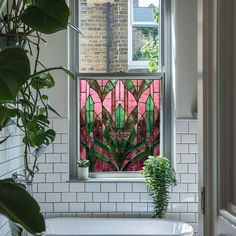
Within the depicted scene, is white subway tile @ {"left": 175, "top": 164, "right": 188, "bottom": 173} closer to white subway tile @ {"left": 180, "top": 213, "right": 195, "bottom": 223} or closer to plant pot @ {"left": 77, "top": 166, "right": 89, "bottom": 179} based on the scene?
white subway tile @ {"left": 180, "top": 213, "right": 195, "bottom": 223}

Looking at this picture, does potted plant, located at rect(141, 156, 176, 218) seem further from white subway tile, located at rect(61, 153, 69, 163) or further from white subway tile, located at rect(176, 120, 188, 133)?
white subway tile, located at rect(61, 153, 69, 163)

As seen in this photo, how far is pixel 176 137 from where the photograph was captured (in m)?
3.26

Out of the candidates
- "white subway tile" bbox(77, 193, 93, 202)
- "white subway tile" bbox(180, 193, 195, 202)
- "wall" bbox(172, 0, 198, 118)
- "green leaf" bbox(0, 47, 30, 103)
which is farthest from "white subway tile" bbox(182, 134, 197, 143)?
"green leaf" bbox(0, 47, 30, 103)

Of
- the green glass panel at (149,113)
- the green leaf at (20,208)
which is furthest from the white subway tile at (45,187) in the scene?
the green leaf at (20,208)

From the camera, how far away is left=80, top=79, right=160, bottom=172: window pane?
11.4ft

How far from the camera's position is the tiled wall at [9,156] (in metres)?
2.65

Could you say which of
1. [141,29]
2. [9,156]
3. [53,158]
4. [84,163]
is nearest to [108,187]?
[84,163]

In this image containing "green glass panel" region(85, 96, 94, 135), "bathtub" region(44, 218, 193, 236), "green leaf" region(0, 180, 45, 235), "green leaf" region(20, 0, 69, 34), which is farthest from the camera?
"green glass panel" region(85, 96, 94, 135)

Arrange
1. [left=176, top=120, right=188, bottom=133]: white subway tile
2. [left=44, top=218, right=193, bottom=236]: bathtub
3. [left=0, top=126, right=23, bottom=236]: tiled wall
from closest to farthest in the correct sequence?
[left=0, top=126, right=23, bottom=236]: tiled wall → [left=44, top=218, right=193, bottom=236]: bathtub → [left=176, top=120, right=188, bottom=133]: white subway tile

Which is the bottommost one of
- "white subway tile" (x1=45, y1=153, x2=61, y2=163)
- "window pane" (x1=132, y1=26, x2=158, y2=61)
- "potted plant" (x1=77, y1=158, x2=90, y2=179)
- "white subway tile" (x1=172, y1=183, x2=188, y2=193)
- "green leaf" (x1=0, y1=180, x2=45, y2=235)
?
"white subway tile" (x1=172, y1=183, x2=188, y2=193)

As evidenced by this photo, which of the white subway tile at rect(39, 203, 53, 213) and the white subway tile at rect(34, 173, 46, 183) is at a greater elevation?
the white subway tile at rect(34, 173, 46, 183)

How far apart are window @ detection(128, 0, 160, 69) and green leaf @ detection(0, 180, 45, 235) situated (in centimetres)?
268

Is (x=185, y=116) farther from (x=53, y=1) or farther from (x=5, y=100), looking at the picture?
(x=5, y=100)

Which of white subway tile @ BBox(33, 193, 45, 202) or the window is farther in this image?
the window
